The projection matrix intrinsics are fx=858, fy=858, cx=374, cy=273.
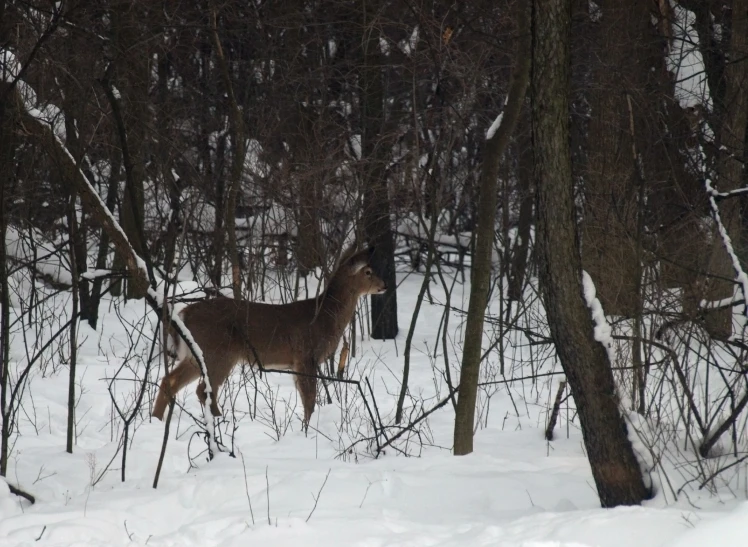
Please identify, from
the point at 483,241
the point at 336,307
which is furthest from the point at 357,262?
the point at 483,241

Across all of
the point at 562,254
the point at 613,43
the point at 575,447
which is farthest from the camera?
the point at 613,43

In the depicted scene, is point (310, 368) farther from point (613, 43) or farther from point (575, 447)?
point (613, 43)

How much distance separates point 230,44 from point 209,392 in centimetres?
1272

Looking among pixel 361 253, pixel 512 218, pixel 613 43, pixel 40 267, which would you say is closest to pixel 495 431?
pixel 361 253

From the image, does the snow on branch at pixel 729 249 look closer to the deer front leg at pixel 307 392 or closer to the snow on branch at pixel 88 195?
the snow on branch at pixel 88 195

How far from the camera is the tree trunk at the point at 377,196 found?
11.8m

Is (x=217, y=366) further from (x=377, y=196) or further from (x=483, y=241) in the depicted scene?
(x=377, y=196)

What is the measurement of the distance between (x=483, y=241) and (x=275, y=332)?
3.50m

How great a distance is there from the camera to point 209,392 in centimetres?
603

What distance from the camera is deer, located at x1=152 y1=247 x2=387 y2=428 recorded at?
8.56 m

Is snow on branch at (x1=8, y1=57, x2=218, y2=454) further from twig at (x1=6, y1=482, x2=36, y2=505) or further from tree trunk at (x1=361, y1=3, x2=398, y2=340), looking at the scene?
tree trunk at (x1=361, y1=3, x2=398, y2=340)

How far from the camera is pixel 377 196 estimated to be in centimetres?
1151

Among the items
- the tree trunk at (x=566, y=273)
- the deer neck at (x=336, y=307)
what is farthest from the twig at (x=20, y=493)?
the deer neck at (x=336, y=307)

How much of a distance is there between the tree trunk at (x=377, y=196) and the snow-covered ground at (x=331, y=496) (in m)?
4.57
